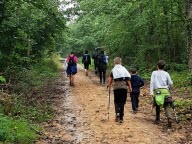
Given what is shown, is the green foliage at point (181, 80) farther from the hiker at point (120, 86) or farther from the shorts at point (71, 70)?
the hiker at point (120, 86)

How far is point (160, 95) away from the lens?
10336mm

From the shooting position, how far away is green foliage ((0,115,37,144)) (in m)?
7.91

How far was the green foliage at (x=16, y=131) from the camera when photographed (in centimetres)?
791

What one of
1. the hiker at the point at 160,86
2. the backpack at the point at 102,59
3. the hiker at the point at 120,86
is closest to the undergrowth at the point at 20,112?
the hiker at the point at 120,86

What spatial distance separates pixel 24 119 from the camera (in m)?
9.94

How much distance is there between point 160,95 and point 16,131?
420 centimetres

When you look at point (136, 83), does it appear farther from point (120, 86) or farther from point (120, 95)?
point (120, 86)

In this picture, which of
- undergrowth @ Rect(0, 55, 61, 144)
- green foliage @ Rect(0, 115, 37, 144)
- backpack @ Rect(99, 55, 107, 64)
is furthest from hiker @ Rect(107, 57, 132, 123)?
backpack @ Rect(99, 55, 107, 64)

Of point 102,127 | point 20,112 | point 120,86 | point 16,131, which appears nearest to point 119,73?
point 120,86

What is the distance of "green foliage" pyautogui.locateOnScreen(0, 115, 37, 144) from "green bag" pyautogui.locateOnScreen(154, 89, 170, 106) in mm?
3554

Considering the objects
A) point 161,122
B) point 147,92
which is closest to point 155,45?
point 147,92

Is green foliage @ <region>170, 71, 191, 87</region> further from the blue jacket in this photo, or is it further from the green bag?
the green bag

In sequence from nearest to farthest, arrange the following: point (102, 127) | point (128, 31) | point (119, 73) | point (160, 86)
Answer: point (102, 127)
point (160, 86)
point (119, 73)
point (128, 31)

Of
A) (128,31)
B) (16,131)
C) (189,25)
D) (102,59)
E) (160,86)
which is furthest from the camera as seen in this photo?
(128,31)
